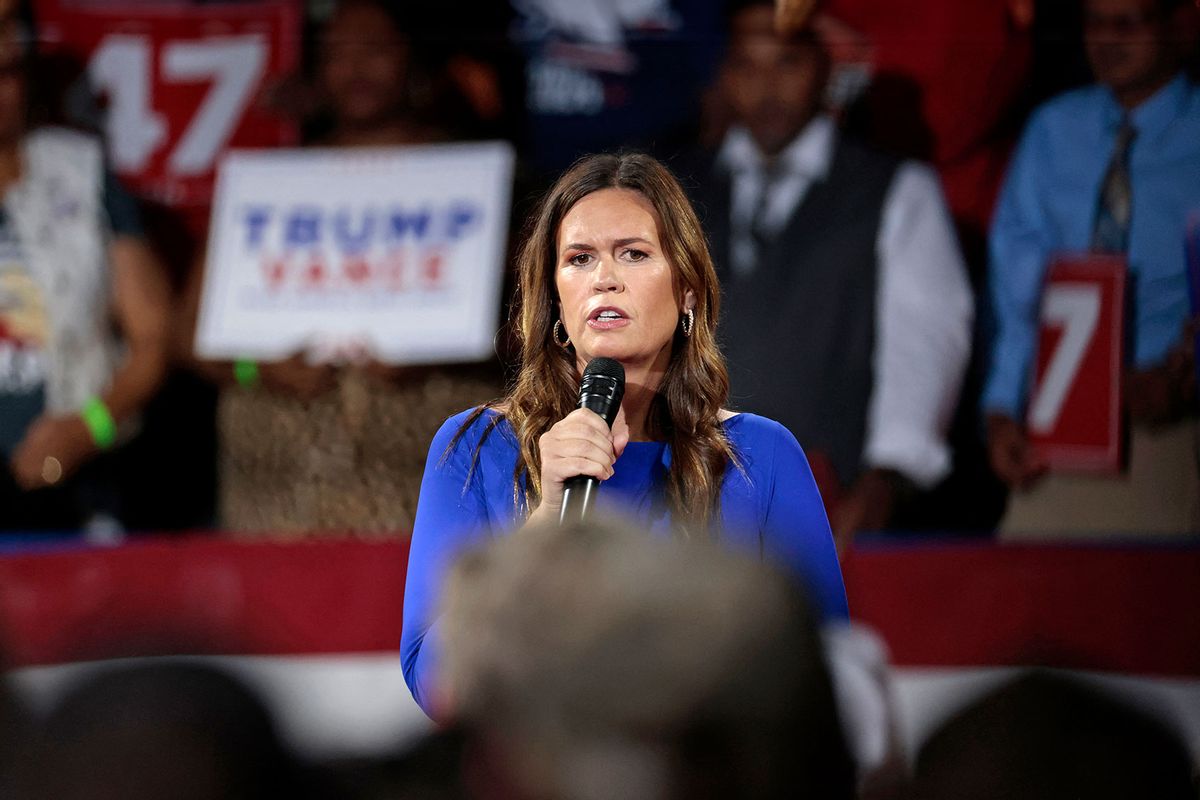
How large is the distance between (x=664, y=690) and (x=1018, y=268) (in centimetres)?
335

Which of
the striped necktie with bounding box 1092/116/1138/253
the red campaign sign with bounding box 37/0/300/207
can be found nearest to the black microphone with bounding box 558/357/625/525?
the striped necktie with bounding box 1092/116/1138/253

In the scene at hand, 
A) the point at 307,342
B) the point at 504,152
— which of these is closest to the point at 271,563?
the point at 307,342

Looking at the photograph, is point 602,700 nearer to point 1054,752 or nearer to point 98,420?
point 1054,752

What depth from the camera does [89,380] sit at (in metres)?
3.96

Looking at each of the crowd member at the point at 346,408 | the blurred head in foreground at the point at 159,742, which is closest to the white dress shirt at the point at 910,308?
the crowd member at the point at 346,408

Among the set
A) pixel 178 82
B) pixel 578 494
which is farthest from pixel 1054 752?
pixel 178 82

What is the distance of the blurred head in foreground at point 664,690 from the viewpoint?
0.61 m

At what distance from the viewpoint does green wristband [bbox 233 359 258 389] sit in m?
3.97

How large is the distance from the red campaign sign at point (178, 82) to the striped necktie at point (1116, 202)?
8.07 feet

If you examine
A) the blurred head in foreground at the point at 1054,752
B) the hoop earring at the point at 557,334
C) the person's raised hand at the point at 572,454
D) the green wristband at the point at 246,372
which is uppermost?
the hoop earring at the point at 557,334

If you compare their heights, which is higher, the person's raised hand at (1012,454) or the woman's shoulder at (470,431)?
the woman's shoulder at (470,431)

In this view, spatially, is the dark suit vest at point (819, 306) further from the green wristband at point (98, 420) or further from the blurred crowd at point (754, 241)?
the green wristband at point (98, 420)

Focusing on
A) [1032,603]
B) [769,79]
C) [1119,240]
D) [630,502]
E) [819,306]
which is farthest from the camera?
[769,79]

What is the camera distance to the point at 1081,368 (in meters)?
3.64
